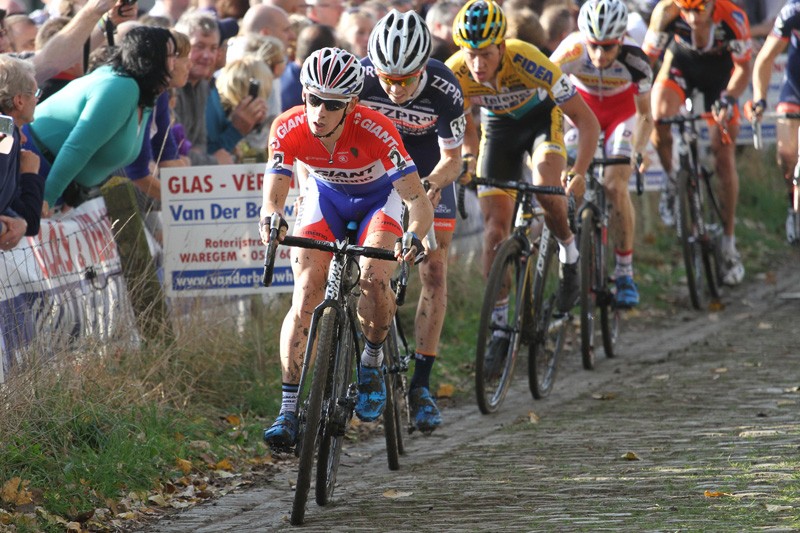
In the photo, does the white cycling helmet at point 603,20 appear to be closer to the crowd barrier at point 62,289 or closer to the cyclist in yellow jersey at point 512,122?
the cyclist in yellow jersey at point 512,122

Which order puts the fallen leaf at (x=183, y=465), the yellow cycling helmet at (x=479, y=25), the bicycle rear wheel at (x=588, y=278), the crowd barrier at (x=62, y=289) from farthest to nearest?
the bicycle rear wheel at (x=588, y=278) < the yellow cycling helmet at (x=479, y=25) < the fallen leaf at (x=183, y=465) < the crowd barrier at (x=62, y=289)

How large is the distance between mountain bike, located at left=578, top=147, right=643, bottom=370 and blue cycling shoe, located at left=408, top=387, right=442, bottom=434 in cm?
247

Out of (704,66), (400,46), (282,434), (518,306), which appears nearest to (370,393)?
(282,434)

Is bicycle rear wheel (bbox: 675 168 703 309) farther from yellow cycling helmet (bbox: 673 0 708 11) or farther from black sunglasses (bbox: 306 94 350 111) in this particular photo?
black sunglasses (bbox: 306 94 350 111)

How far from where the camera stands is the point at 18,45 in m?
9.51

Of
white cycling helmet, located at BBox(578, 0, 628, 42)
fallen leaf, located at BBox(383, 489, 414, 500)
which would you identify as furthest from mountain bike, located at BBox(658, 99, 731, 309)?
fallen leaf, located at BBox(383, 489, 414, 500)

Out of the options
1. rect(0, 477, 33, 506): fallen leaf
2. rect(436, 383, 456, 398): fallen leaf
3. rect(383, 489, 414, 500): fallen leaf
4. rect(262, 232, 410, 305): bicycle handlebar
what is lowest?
rect(436, 383, 456, 398): fallen leaf

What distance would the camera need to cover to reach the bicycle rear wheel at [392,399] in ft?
23.9

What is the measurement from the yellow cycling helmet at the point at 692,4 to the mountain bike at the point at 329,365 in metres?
6.77

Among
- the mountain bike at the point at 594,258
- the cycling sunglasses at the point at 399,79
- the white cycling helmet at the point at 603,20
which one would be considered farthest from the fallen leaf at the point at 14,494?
the white cycling helmet at the point at 603,20

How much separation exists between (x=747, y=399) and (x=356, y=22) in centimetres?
532

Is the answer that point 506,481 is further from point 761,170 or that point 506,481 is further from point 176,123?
point 761,170

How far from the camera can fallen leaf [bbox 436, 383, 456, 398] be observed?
977cm

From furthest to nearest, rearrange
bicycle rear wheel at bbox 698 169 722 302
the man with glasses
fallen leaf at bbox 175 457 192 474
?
bicycle rear wheel at bbox 698 169 722 302
the man with glasses
fallen leaf at bbox 175 457 192 474
